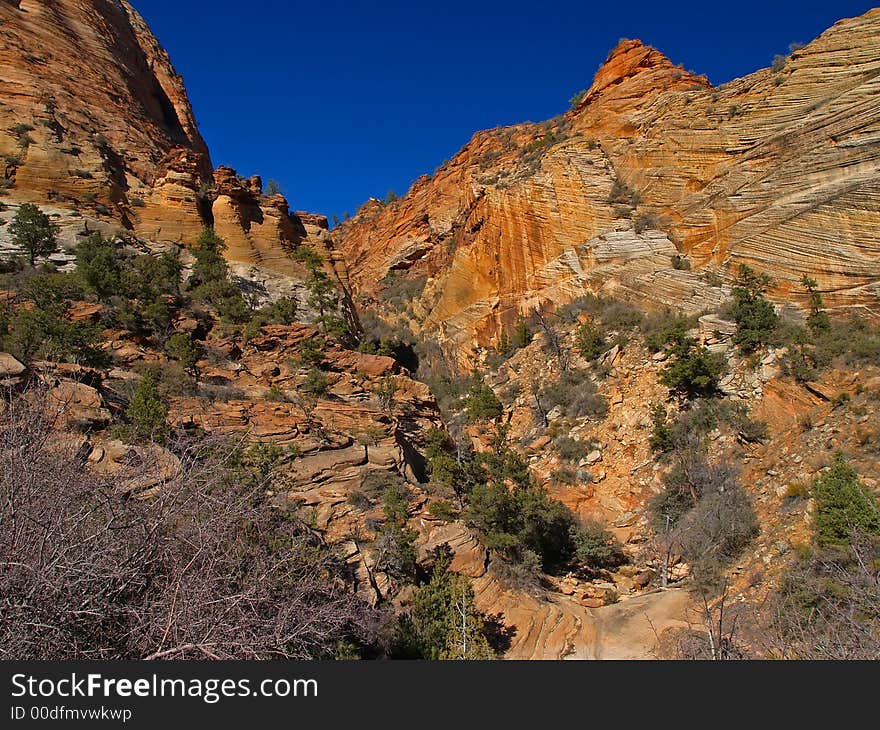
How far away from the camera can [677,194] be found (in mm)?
26781

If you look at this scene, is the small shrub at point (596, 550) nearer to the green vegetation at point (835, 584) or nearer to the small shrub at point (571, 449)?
the small shrub at point (571, 449)

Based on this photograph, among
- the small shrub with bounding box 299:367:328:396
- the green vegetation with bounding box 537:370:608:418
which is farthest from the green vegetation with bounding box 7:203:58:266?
the green vegetation with bounding box 537:370:608:418

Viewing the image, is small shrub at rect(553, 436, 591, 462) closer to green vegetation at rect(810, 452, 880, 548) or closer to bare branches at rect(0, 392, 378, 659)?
green vegetation at rect(810, 452, 880, 548)

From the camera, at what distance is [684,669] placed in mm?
3748

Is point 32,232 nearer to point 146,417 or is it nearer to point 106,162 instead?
point 106,162

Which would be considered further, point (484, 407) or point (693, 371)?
Result: point (484, 407)

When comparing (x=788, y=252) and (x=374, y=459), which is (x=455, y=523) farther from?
(x=788, y=252)

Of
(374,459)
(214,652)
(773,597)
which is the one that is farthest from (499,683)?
(374,459)

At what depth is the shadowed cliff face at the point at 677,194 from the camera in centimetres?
2045

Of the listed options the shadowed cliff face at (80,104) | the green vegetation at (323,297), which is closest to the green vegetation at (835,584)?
the green vegetation at (323,297)

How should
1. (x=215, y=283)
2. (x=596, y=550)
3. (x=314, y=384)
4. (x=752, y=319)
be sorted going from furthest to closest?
1. (x=215, y=283)
2. (x=752, y=319)
3. (x=314, y=384)
4. (x=596, y=550)

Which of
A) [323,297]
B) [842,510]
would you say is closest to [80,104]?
[323,297]

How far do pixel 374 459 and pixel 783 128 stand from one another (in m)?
24.3

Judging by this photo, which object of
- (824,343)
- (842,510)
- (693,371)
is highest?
(824,343)
